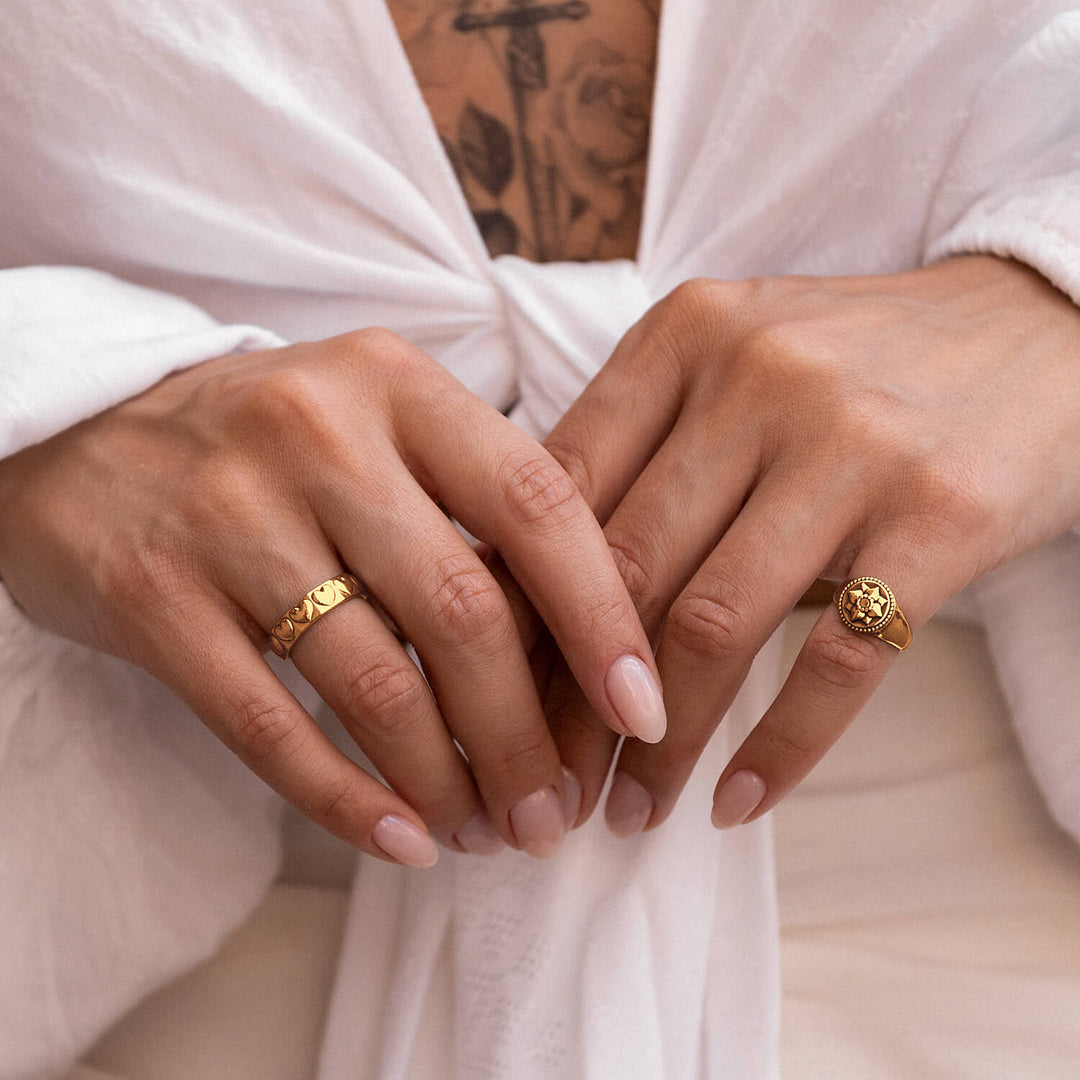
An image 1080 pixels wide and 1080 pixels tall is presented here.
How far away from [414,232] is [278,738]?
47 cm

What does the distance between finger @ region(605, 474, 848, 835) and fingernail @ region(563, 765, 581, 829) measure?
8 centimetres

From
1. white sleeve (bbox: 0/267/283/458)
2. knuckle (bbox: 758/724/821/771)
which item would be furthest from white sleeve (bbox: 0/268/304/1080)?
knuckle (bbox: 758/724/821/771)

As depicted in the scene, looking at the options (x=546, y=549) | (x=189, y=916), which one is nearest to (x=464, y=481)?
(x=546, y=549)

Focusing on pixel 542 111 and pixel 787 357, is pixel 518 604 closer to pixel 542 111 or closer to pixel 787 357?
pixel 787 357

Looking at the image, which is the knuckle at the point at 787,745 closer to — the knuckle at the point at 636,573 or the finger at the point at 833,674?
the finger at the point at 833,674

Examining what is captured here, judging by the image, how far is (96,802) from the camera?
77 centimetres

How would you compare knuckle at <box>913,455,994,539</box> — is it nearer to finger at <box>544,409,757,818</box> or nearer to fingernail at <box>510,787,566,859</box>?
finger at <box>544,409,757,818</box>

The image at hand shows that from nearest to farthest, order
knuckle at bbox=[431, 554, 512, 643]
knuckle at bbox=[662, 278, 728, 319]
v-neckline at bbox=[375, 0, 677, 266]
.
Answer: knuckle at bbox=[431, 554, 512, 643]
knuckle at bbox=[662, 278, 728, 319]
v-neckline at bbox=[375, 0, 677, 266]

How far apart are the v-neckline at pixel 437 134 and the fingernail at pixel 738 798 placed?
489 mm

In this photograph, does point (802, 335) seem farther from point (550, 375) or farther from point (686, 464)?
point (550, 375)

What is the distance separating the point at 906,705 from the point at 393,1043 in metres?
0.50

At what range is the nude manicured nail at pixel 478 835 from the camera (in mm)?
673

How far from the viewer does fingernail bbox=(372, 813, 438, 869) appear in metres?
0.60

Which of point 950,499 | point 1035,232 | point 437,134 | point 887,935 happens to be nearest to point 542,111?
point 437,134
